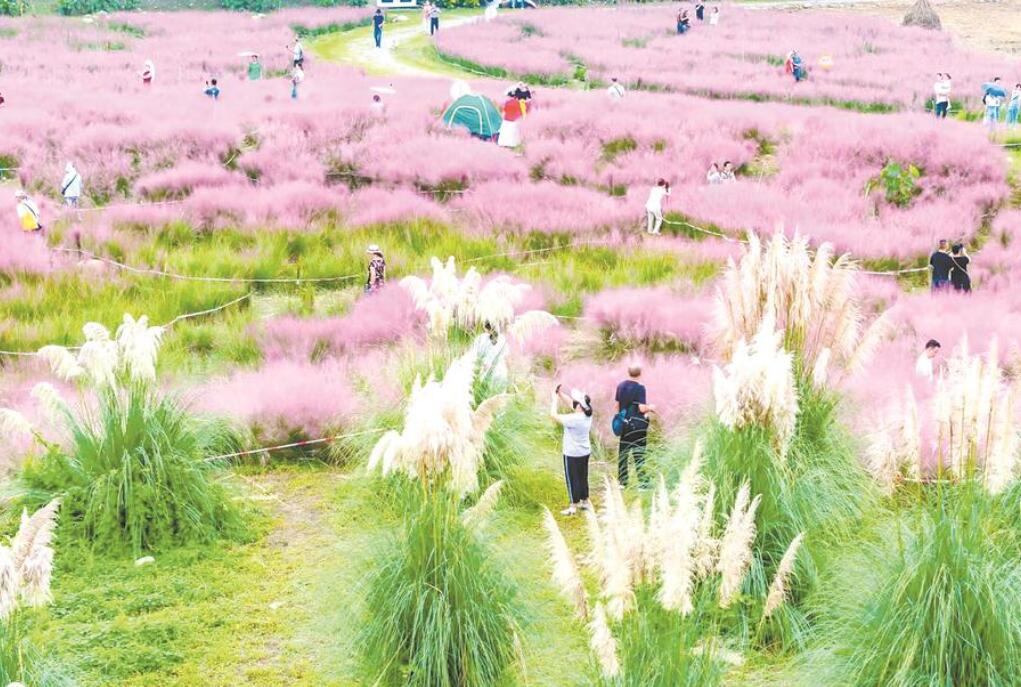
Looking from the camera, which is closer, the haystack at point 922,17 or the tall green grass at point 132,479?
the tall green grass at point 132,479

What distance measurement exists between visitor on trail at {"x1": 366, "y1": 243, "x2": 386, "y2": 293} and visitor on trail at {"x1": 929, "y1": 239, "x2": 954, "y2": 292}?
316 inches

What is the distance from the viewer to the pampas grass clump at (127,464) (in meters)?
10.1

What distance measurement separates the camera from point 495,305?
12188mm

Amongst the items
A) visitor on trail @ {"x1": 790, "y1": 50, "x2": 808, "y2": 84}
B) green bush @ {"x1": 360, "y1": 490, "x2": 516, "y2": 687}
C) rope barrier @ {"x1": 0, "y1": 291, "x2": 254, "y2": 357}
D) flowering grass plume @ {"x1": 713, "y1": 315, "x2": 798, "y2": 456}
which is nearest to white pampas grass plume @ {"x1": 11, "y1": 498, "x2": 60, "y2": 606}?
green bush @ {"x1": 360, "y1": 490, "x2": 516, "y2": 687}

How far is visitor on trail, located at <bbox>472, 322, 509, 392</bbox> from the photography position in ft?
39.1

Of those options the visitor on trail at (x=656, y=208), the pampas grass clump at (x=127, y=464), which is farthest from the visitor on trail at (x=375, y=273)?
the pampas grass clump at (x=127, y=464)

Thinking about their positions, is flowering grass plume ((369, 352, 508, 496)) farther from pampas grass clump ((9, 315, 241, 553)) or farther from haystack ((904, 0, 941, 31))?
haystack ((904, 0, 941, 31))

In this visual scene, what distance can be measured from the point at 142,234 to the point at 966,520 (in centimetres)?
1632

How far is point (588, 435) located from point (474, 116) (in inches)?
763

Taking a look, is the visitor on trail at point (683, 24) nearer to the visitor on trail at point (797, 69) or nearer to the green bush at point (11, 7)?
the visitor on trail at point (797, 69)

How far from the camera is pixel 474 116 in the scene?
97.6 feet

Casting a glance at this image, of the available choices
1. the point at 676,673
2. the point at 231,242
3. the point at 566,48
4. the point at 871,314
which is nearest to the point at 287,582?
the point at 676,673

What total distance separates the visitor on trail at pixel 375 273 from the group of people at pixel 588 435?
592cm

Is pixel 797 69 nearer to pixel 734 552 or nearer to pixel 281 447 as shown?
pixel 281 447
